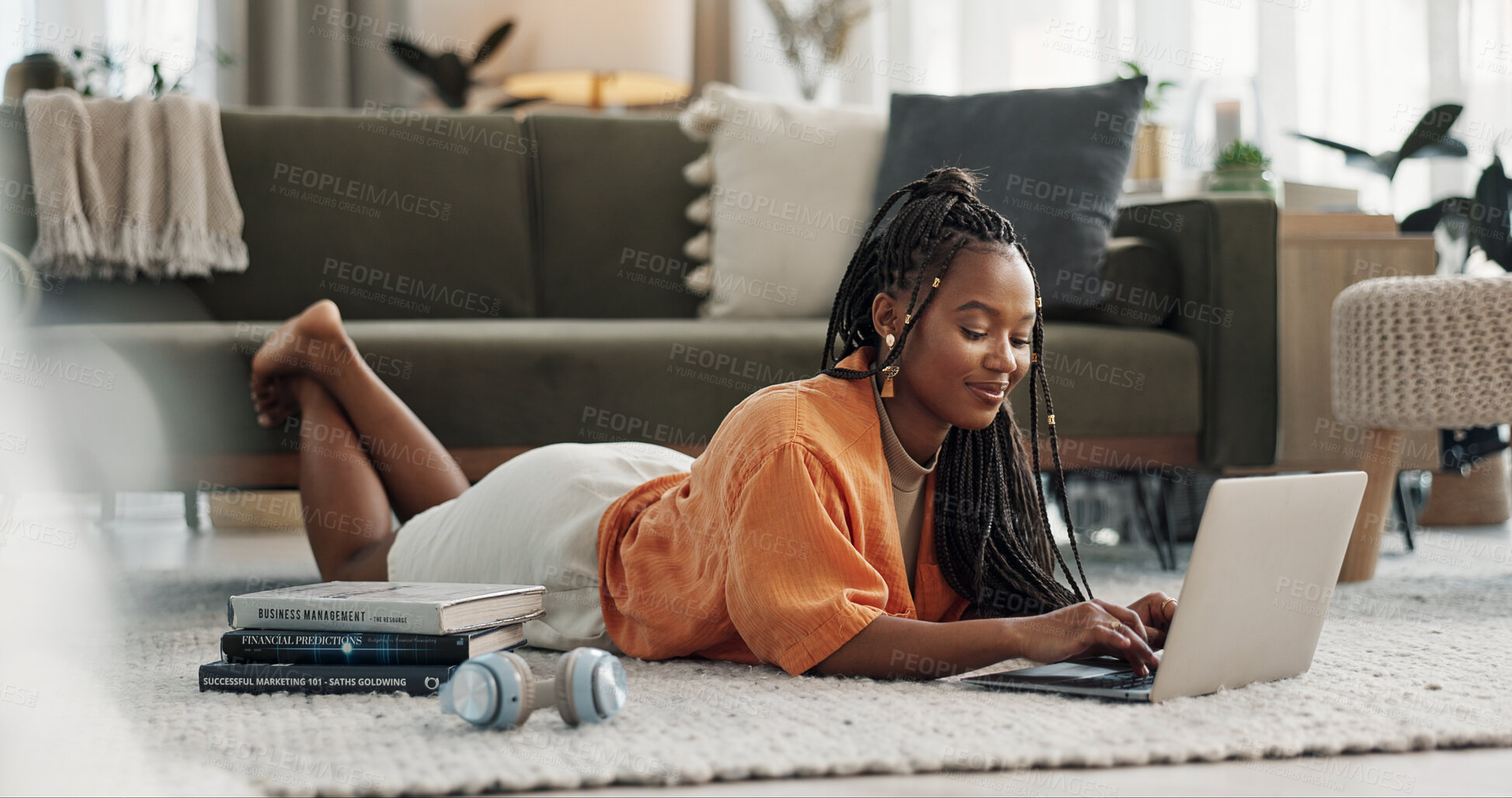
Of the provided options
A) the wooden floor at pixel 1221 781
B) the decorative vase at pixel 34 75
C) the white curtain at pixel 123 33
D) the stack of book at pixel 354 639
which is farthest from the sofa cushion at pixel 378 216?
the wooden floor at pixel 1221 781

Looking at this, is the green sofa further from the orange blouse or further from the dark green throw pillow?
the orange blouse

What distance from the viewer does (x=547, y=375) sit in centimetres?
168

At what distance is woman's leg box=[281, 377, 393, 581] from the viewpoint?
1.47 meters

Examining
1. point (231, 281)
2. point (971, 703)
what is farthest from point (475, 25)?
point (971, 703)

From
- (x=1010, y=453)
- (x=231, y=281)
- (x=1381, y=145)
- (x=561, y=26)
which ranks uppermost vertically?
(x=561, y=26)

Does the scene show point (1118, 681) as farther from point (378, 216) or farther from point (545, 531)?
point (378, 216)

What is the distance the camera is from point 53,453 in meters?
1.59

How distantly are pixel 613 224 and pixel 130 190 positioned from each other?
0.80 metres

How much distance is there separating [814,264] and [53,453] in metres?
1.18

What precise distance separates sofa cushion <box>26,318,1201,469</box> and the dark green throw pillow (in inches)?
7.8

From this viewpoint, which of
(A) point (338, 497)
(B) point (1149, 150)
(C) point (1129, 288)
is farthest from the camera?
(B) point (1149, 150)

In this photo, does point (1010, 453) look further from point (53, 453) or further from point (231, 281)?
point (231, 281)

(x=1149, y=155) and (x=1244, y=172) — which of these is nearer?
(x=1244, y=172)

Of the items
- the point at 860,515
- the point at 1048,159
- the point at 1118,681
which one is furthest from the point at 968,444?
the point at 1048,159
